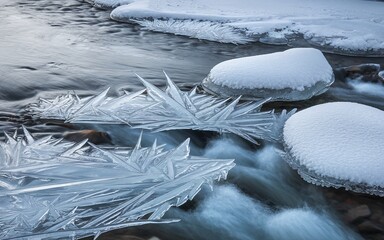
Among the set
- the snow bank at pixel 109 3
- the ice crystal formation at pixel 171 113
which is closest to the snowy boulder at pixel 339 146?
the ice crystal formation at pixel 171 113

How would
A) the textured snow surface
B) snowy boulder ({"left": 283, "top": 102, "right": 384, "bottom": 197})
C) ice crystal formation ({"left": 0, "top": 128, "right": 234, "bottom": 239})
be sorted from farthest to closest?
the textured snow surface, snowy boulder ({"left": 283, "top": 102, "right": 384, "bottom": 197}), ice crystal formation ({"left": 0, "top": 128, "right": 234, "bottom": 239})

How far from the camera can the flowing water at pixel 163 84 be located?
211cm

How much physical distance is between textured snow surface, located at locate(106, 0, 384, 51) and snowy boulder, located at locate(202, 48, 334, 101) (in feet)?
5.53

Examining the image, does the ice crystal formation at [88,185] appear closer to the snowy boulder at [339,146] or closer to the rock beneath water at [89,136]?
the rock beneath water at [89,136]

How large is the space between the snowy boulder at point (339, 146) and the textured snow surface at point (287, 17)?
2589 millimetres

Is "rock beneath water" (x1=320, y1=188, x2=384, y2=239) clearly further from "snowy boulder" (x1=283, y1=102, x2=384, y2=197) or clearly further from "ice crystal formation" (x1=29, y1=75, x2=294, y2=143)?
"ice crystal formation" (x1=29, y1=75, x2=294, y2=143)

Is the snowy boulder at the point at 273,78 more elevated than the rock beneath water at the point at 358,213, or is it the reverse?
the snowy boulder at the point at 273,78

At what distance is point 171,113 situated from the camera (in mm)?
3004

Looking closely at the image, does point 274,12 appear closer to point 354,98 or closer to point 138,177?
point 354,98

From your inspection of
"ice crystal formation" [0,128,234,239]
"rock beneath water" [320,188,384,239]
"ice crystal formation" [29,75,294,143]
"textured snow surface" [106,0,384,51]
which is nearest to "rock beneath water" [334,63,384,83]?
"textured snow surface" [106,0,384,51]

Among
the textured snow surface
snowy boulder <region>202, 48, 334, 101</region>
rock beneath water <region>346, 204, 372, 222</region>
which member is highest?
the textured snow surface

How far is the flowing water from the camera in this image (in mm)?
2111

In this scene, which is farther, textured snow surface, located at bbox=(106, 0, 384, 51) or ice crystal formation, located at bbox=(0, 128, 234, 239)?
textured snow surface, located at bbox=(106, 0, 384, 51)

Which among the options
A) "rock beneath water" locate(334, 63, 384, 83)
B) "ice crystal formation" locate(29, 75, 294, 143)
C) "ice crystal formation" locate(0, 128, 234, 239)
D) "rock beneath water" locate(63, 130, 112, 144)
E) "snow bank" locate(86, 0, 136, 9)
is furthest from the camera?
"snow bank" locate(86, 0, 136, 9)
